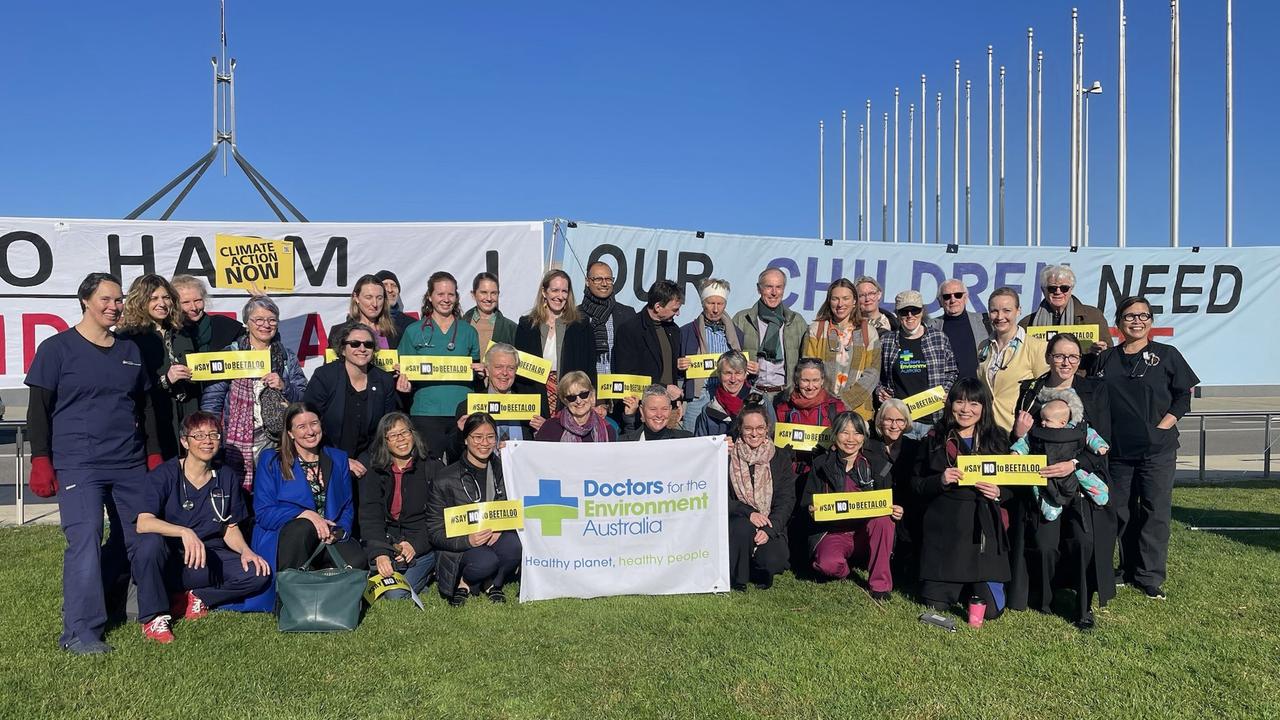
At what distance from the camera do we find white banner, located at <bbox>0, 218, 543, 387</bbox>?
769cm

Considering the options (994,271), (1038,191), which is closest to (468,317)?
(994,271)

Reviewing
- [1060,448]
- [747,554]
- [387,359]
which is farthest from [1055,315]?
[387,359]

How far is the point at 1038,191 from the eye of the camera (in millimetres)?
23984

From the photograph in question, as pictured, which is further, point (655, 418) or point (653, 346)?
point (653, 346)

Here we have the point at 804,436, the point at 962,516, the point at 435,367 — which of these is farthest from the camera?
the point at 435,367

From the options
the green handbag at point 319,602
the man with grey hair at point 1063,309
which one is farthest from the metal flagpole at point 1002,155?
the green handbag at point 319,602

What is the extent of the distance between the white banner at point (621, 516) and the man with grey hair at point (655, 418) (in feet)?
0.89

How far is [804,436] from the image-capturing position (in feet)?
19.7

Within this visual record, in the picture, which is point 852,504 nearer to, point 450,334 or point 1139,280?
point 450,334

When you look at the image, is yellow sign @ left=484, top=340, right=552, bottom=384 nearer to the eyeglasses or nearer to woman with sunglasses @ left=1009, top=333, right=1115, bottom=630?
the eyeglasses

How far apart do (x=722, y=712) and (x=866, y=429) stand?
259 centimetres

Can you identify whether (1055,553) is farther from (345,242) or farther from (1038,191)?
(1038,191)

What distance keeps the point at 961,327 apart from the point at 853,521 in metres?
1.79

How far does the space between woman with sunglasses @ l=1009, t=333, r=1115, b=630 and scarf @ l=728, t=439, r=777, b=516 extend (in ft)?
5.36
